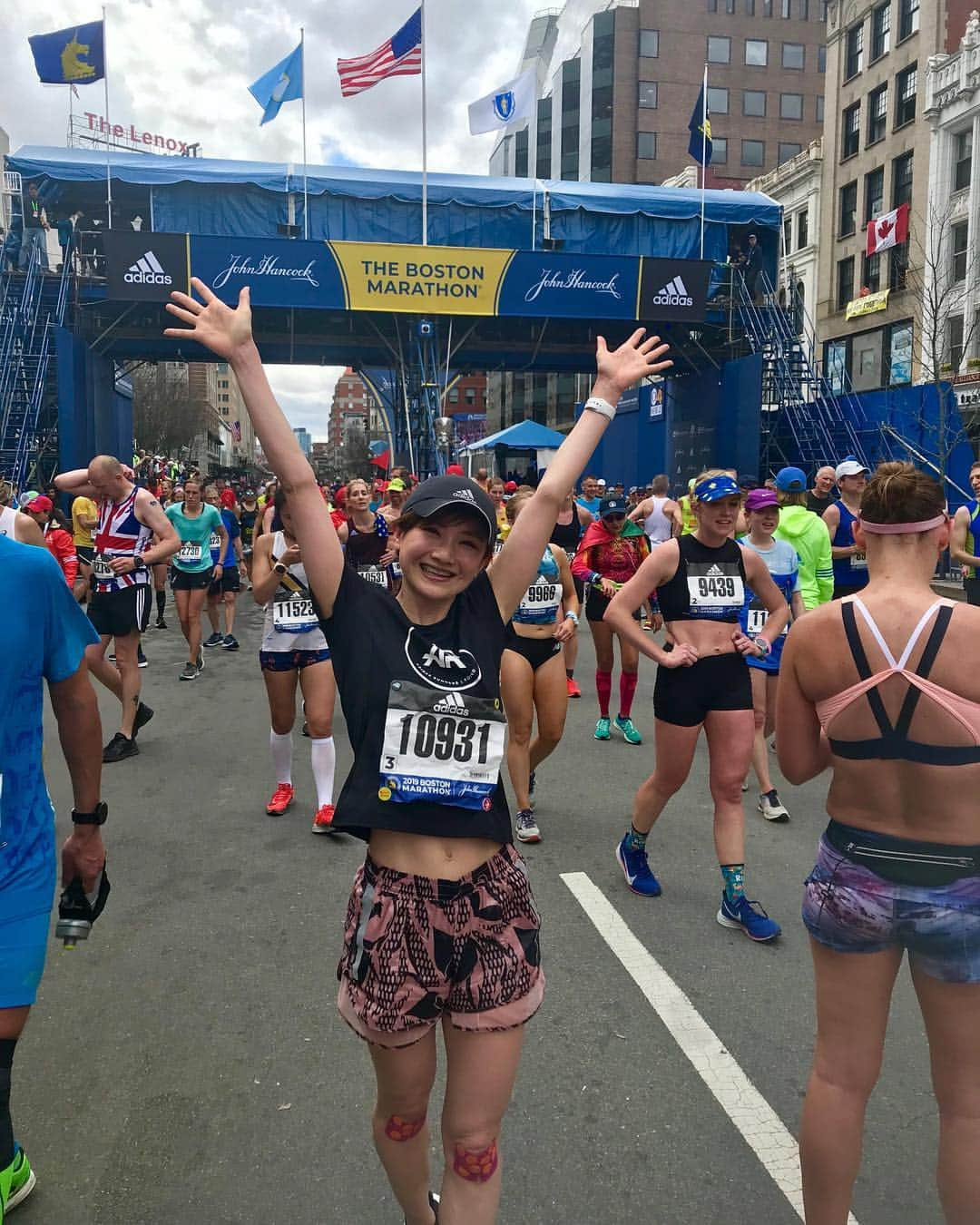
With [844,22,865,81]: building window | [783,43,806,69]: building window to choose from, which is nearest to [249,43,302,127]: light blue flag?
[844,22,865,81]: building window

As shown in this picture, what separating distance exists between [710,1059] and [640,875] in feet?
4.58

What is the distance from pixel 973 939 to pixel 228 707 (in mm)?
7324

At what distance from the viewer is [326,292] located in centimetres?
2211

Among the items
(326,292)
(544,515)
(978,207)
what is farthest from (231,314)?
(978,207)

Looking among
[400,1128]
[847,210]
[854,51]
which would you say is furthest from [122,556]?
[854,51]

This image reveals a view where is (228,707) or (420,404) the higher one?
(420,404)

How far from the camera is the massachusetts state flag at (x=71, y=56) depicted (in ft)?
69.9

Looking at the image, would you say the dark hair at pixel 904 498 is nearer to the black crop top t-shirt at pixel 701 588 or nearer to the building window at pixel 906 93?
the black crop top t-shirt at pixel 701 588

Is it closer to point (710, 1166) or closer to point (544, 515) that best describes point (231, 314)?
point (544, 515)

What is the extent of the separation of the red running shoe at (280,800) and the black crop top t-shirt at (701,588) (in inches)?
108

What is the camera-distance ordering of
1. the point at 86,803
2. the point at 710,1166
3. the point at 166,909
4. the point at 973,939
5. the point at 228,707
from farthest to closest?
the point at 228,707
the point at 166,909
the point at 710,1166
the point at 86,803
the point at 973,939

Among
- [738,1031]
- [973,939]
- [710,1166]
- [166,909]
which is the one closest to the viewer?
[973,939]

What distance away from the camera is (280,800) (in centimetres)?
560

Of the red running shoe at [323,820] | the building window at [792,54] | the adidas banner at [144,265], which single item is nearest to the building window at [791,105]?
the building window at [792,54]
